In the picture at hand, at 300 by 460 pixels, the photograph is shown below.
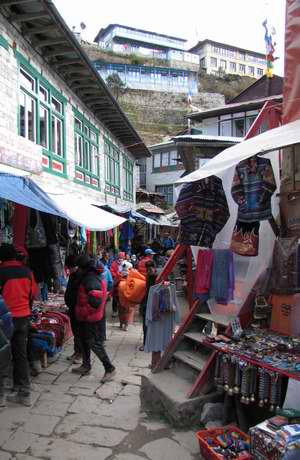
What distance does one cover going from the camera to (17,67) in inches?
338

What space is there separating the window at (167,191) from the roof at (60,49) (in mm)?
21941

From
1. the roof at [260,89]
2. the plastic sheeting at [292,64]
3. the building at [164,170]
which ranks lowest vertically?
the plastic sheeting at [292,64]

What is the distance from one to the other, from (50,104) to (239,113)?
57.1 ft

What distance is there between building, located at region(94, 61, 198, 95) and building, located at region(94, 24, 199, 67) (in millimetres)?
18553

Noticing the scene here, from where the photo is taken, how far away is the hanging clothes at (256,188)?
446 centimetres

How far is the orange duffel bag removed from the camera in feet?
26.6

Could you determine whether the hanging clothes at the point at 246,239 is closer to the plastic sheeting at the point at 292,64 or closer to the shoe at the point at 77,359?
the plastic sheeting at the point at 292,64

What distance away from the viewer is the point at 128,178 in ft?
77.7

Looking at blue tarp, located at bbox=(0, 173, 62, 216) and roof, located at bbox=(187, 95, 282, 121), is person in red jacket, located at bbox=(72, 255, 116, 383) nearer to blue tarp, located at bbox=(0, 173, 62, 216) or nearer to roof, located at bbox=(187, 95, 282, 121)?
blue tarp, located at bbox=(0, 173, 62, 216)

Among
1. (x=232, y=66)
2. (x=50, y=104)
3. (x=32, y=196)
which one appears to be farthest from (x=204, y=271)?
(x=232, y=66)

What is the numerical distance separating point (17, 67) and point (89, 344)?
580cm

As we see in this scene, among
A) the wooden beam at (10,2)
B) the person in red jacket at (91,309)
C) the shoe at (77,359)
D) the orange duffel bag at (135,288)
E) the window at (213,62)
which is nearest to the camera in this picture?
the person in red jacket at (91,309)

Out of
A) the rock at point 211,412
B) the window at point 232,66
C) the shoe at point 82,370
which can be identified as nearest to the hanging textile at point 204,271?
the rock at point 211,412

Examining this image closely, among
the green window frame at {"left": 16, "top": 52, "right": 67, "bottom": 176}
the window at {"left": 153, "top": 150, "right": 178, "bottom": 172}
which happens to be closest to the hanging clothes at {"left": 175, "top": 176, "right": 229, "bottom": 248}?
the green window frame at {"left": 16, "top": 52, "right": 67, "bottom": 176}
